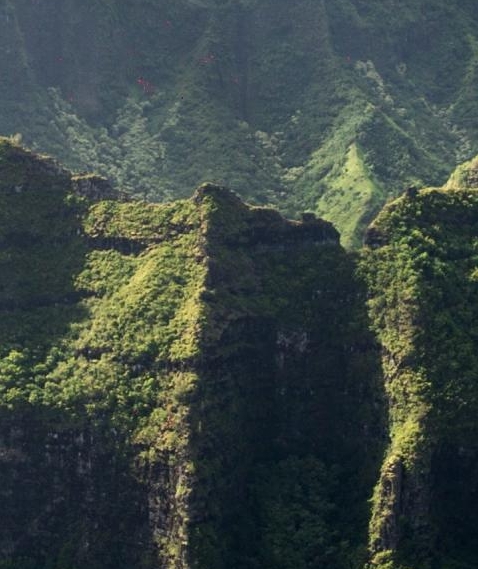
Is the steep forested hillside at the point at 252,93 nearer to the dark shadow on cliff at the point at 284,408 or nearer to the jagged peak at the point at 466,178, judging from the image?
the jagged peak at the point at 466,178

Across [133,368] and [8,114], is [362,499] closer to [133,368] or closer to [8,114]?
[133,368]

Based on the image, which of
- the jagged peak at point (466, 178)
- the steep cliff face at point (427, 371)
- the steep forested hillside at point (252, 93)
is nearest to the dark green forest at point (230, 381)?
the steep cliff face at point (427, 371)

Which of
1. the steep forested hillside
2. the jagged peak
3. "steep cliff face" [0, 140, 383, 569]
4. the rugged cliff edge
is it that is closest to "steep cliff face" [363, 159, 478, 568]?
the rugged cliff edge

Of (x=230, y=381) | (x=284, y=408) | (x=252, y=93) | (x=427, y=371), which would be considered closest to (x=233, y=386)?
(x=230, y=381)

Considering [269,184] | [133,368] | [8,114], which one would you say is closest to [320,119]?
[269,184]

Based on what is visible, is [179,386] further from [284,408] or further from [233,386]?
[284,408]

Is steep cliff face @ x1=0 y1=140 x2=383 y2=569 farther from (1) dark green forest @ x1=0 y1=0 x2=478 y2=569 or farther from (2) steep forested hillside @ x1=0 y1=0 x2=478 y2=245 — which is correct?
(2) steep forested hillside @ x1=0 y1=0 x2=478 y2=245
